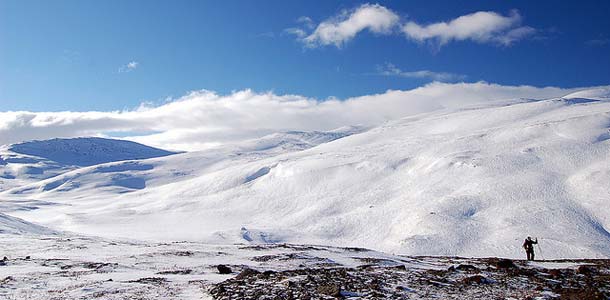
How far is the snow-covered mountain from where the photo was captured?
101m

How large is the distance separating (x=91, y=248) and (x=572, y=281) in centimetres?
3795

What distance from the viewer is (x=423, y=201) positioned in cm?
12756

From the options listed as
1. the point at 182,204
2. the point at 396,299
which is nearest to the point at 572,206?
the point at 396,299

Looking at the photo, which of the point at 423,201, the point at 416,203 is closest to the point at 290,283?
the point at 416,203

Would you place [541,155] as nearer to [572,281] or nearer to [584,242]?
[584,242]

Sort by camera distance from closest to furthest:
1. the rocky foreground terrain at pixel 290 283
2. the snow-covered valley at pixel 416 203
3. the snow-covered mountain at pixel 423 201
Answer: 1. the rocky foreground terrain at pixel 290 283
2. the snow-covered valley at pixel 416 203
3. the snow-covered mountain at pixel 423 201

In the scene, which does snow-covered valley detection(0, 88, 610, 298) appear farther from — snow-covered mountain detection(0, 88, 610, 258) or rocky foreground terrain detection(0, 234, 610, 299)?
rocky foreground terrain detection(0, 234, 610, 299)

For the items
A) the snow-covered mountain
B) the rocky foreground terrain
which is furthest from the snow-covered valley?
the rocky foreground terrain

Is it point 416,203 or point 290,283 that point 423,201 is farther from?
point 290,283

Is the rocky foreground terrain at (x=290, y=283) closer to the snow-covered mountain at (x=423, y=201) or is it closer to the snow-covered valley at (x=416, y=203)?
the snow-covered valley at (x=416, y=203)

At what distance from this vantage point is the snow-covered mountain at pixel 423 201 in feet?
332

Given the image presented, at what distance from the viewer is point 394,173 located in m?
160

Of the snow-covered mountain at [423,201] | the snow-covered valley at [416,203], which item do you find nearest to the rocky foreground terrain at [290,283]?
the snow-covered valley at [416,203]

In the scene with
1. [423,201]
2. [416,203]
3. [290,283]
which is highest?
[423,201]
